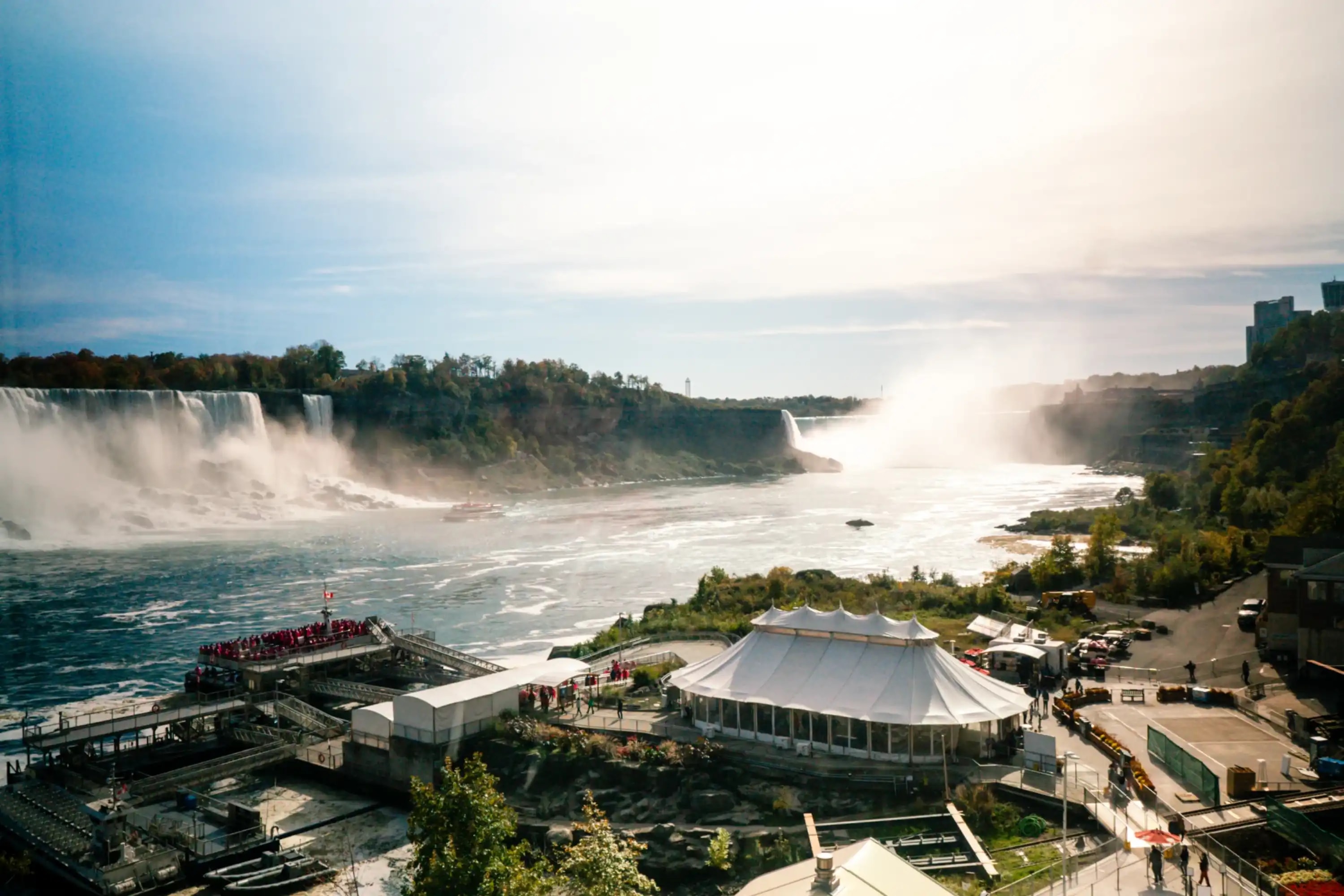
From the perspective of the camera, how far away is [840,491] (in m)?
130

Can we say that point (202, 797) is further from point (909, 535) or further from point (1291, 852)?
A: point (909, 535)

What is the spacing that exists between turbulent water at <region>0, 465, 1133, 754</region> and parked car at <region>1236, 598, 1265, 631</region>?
1890 centimetres

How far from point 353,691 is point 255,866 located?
10180 millimetres

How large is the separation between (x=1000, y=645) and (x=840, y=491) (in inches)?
4061

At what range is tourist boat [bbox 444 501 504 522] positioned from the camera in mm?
96188

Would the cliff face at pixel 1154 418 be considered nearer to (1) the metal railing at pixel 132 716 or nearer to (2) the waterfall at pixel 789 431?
(2) the waterfall at pixel 789 431

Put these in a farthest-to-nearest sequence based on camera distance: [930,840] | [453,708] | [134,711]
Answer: [134,711] → [453,708] → [930,840]

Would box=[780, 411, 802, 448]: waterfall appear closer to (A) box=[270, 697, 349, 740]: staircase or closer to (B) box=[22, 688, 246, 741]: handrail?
(B) box=[22, 688, 246, 741]: handrail

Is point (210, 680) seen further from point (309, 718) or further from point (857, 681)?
point (857, 681)

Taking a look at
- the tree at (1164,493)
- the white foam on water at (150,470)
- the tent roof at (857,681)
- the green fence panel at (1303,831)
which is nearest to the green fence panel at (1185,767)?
the green fence panel at (1303,831)

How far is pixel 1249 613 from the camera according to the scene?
3391cm

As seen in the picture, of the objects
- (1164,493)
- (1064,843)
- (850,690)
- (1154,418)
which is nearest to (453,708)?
(850,690)

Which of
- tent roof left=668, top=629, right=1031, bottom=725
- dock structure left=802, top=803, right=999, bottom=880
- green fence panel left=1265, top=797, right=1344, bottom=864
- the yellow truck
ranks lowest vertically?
the yellow truck

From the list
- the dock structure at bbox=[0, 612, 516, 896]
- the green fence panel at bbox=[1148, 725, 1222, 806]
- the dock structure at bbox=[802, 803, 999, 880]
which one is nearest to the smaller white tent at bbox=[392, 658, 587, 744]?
the dock structure at bbox=[0, 612, 516, 896]
